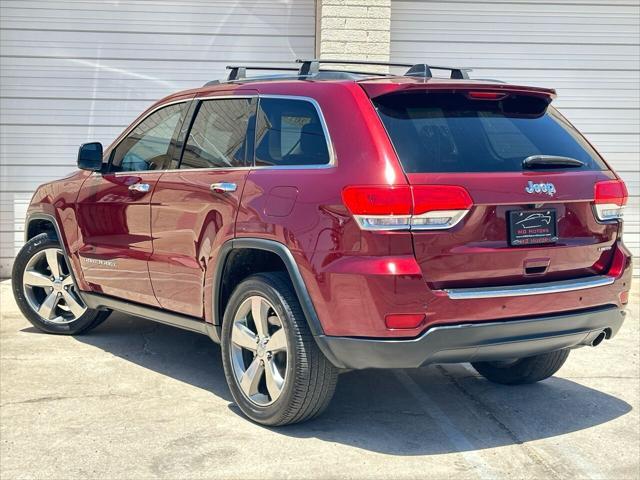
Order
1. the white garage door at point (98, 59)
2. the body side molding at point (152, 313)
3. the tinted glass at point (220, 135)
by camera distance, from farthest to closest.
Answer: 1. the white garage door at point (98, 59)
2. the body side molding at point (152, 313)
3. the tinted glass at point (220, 135)

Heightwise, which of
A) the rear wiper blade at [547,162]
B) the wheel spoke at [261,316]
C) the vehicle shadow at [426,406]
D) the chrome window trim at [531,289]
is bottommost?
the vehicle shadow at [426,406]

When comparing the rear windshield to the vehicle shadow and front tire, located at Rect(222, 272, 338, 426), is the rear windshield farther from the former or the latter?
the vehicle shadow

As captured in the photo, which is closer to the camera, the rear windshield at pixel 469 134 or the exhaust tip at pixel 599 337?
the rear windshield at pixel 469 134

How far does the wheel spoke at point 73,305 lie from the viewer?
248 inches

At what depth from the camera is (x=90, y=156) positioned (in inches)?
226

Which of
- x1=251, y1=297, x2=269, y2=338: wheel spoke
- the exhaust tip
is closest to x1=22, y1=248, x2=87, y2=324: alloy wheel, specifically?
x1=251, y1=297, x2=269, y2=338: wheel spoke

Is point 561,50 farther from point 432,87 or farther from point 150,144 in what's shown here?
point 432,87

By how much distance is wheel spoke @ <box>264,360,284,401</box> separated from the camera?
4336mm

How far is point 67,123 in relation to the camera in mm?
9016

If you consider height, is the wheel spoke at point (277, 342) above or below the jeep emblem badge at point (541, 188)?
below

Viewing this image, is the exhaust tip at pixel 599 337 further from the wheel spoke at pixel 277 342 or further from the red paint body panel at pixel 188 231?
the red paint body panel at pixel 188 231

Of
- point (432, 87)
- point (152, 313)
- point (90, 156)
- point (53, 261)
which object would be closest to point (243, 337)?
point (152, 313)

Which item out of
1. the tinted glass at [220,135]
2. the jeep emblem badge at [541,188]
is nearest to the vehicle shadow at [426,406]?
the jeep emblem badge at [541,188]

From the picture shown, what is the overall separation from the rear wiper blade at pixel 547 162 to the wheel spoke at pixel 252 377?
1.66m
